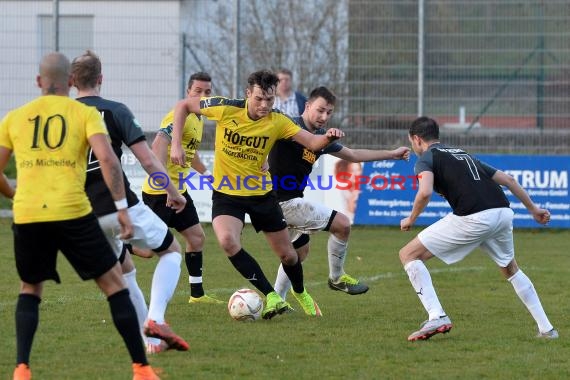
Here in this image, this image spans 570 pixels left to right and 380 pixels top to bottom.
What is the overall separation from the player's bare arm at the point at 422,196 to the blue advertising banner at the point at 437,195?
9249 mm

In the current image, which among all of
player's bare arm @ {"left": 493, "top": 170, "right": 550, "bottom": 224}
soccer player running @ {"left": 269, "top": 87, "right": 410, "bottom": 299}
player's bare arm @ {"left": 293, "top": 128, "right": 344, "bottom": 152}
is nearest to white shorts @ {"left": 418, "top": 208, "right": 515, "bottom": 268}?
player's bare arm @ {"left": 493, "top": 170, "right": 550, "bottom": 224}

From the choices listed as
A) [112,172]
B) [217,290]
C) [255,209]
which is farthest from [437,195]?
[112,172]

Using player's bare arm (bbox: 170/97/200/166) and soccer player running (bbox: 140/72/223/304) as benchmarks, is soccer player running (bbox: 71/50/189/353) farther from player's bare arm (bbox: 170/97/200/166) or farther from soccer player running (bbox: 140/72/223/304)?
soccer player running (bbox: 140/72/223/304)

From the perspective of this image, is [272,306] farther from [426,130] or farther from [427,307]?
[426,130]

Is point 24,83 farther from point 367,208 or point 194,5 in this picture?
point 367,208

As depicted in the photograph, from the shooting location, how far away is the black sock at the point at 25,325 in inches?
236

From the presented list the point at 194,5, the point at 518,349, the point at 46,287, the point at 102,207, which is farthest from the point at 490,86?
the point at 102,207

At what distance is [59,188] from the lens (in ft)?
18.6

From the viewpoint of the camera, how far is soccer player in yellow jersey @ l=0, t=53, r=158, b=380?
5.66 metres

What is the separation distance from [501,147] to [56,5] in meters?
7.78

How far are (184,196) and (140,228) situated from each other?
3.22 metres

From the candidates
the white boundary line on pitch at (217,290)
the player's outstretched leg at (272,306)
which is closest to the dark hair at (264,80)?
the player's outstretched leg at (272,306)

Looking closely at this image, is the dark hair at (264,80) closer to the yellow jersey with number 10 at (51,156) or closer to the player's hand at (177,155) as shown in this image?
the player's hand at (177,155)

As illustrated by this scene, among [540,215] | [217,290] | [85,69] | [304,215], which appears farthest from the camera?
[217,290]
